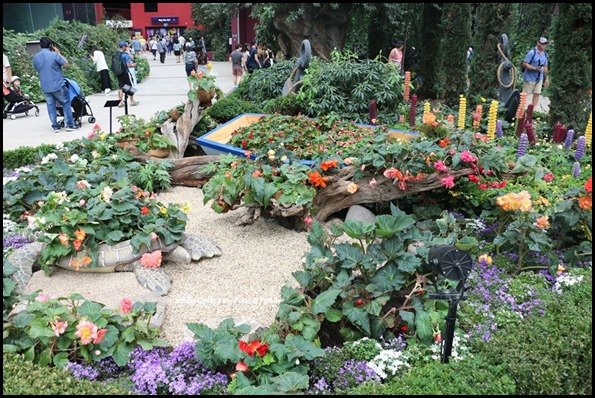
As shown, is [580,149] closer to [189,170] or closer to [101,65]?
[189,170]

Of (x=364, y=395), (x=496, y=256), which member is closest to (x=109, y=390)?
(x=364, y=395)

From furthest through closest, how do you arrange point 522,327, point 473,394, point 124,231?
1. point 124,231
2. point 522,327
3. point 473,394

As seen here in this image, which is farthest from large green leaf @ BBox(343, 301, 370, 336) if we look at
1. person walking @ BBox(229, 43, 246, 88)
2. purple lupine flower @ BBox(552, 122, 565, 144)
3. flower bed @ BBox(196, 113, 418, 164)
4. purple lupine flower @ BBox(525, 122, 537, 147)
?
person walking @ BBox(229, 43, 246, 88)

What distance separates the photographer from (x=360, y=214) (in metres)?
5.20

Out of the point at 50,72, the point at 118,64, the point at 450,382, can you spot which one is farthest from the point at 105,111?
the point at 450,382

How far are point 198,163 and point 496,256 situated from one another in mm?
3740

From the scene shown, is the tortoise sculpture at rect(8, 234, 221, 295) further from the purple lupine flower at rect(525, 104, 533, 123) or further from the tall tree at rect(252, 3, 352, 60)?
the tall tree at rect(252, 3, 352, 60)

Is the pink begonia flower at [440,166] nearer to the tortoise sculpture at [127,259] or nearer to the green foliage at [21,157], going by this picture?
the tortoise sculpture at [127,259]

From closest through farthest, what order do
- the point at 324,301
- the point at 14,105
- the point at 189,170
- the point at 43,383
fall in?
the point at 43,383
the point at 324,301
the point at 189,170
the point at 14,105

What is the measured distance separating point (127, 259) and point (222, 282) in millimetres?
842

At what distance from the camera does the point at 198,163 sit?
6395mm

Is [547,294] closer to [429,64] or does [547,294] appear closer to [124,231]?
[124,231]

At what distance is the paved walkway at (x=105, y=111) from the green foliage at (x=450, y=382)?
6.55m

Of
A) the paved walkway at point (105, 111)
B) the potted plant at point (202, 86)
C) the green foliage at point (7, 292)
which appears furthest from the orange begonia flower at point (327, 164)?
the paved walkway at point (105, 111)
